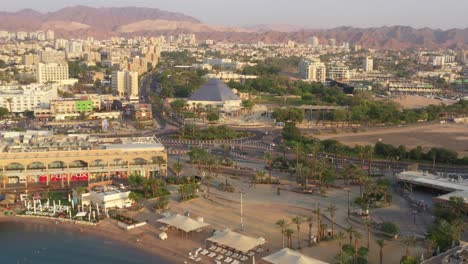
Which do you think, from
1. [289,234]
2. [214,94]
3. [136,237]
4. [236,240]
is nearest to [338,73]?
[214,94]

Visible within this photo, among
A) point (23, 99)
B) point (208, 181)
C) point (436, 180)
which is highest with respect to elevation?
point (23, 99)

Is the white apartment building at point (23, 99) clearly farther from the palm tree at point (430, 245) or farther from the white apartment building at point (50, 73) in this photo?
the palm tree at point (430, 245)

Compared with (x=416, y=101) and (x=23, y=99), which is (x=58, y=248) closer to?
(x=23, y=99)

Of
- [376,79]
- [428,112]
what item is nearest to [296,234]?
[428,112]

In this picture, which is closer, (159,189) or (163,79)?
(159,189)

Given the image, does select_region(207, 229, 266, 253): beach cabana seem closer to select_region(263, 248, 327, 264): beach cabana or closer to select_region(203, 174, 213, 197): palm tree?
select_region(263, 248, 327, 264): beach cabana

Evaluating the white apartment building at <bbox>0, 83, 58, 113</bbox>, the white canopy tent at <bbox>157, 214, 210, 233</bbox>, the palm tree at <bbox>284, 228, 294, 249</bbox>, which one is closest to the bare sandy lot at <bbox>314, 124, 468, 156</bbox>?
the white canopy tent at <bbox>157, 214, 210, 233</bbox>

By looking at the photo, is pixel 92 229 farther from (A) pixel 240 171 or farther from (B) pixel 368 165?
(B) pixel 368 165
